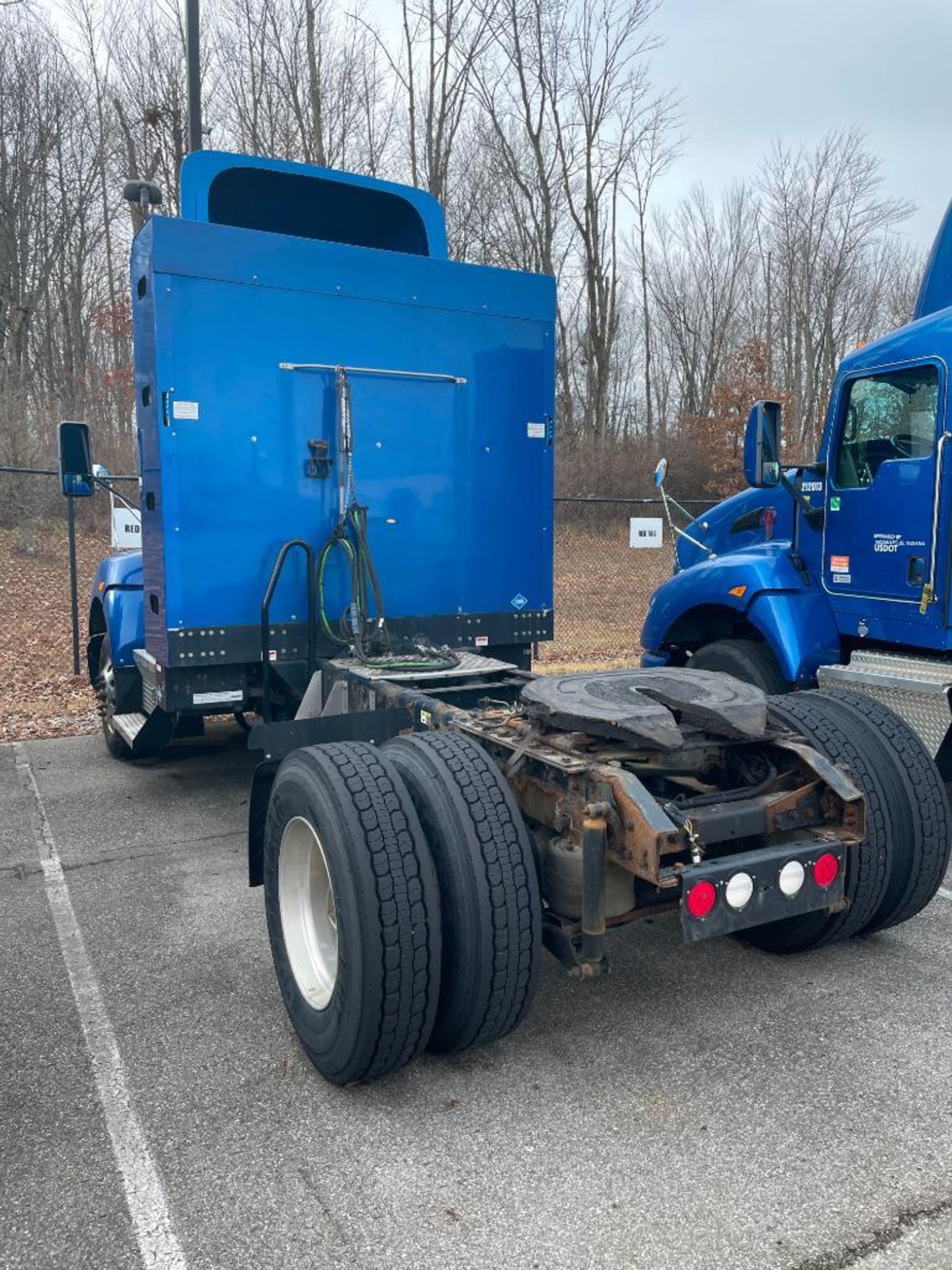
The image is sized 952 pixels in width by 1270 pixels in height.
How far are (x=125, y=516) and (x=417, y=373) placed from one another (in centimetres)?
459

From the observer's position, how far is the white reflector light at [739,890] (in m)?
2.97

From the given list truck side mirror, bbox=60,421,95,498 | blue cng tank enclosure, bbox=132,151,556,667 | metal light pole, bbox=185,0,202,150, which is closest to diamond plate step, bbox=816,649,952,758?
blue cng tank enclosure, bbox=132,151,556,667

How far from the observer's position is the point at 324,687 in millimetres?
5367

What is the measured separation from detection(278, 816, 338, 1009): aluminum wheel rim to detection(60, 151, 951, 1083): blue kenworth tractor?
0.01 metres

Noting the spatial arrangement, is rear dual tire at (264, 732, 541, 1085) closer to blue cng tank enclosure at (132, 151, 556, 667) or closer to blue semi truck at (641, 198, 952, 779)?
blue cng tank enclosure at (132, 151, 556, 667)

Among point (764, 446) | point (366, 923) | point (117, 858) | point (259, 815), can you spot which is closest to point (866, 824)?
point (366, 923)

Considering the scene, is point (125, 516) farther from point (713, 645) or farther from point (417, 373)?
point (713, 645)

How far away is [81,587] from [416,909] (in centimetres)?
1369

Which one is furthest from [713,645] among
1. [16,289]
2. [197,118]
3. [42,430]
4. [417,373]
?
[16,289]

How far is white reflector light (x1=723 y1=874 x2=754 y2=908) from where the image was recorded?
117 inches

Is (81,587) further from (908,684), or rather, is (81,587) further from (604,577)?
A: (908,684)

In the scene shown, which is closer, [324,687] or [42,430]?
[324,687]

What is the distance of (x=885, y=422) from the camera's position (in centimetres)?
555

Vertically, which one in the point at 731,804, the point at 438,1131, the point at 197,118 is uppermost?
the point at 197,118
